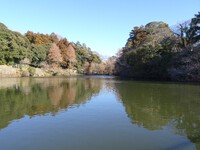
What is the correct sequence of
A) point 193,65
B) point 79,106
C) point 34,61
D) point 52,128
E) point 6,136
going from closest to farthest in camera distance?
1. point 6,136
2. point 52,128
3. point 79,106
4. point 193,65
5. point 34,61

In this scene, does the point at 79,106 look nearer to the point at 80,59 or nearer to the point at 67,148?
the point at 67,148

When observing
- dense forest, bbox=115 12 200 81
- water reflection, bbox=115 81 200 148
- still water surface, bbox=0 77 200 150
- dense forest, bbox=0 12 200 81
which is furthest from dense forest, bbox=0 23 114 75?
water reflection, bbox=115 81 200 148

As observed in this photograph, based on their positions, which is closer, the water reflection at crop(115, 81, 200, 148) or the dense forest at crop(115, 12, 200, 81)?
the water reflection at crop(115, 81, 200, 148)

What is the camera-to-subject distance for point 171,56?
32719mm

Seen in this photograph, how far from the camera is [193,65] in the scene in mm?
28625

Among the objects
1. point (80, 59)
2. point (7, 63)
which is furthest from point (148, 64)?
point (80, 59)

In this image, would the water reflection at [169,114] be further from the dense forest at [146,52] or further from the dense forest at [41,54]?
the dense forest at [41,54]

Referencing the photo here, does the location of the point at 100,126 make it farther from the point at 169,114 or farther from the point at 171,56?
the point at 171,56

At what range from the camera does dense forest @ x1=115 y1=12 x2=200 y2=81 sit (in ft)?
96.9

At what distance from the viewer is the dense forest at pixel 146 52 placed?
3050 cm

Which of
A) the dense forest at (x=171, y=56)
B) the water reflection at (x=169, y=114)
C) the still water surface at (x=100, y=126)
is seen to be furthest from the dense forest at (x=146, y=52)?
the still water surface at (x=100, y=126)

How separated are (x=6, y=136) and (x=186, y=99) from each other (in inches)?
437

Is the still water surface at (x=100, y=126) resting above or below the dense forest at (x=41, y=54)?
below

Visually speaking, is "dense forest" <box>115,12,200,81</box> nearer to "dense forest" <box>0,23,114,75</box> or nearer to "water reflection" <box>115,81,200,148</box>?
"water reflection" <box>115,81,200,148</box>
